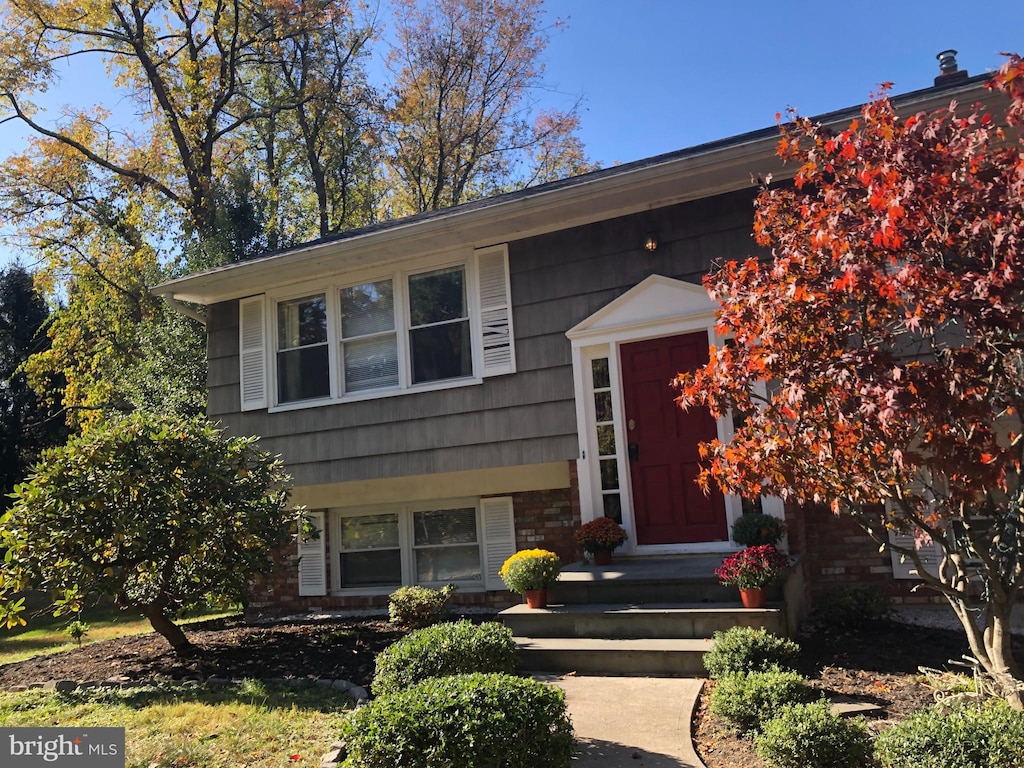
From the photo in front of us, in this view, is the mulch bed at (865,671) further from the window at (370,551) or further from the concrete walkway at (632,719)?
the window at (370,551)

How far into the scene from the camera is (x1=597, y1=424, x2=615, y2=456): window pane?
24.7 feet

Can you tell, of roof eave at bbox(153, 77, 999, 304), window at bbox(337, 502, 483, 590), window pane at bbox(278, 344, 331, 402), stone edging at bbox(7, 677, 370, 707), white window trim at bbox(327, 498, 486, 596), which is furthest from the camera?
window pane at bbox(278, 344, 331, 402)

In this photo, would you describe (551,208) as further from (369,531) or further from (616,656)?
(369,531)

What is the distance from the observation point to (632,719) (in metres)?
4.33

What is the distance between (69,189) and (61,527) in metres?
16.3

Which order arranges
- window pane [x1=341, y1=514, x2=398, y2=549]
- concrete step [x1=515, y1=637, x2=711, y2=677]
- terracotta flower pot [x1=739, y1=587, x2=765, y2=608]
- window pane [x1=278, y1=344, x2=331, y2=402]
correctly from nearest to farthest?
1. concrete step [x1=515, y1=637, x2=711, y2=677]
2. terracotta flower pot [x1=739, y1=587, x2=765, y2=608]
3. window pane [x1=278, y1=344, x2=331, y2=402]
4. window pane [x1=341, y1=514, x2=398, y2=549]

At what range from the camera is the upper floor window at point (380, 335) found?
8.27 m

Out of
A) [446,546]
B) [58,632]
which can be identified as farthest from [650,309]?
[58,632]

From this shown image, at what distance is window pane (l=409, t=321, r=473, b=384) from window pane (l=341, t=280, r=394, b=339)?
1.51 ft

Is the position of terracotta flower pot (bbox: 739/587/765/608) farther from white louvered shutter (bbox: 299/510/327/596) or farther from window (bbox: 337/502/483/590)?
white louvered shutter (bbox: 299/510/327/596)

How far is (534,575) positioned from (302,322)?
496 cm

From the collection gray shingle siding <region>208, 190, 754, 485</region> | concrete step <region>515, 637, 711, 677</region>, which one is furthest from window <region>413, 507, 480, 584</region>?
concrete step <region>515, 637, 711, 677</region>

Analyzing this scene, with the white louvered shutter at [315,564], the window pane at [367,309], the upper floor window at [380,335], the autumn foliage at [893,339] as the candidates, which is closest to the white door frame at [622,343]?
the upper floor window at [380,335]

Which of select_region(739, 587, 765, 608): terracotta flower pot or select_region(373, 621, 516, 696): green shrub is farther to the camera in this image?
select_region(739, 587, 765, 608): terracotta flower pot
